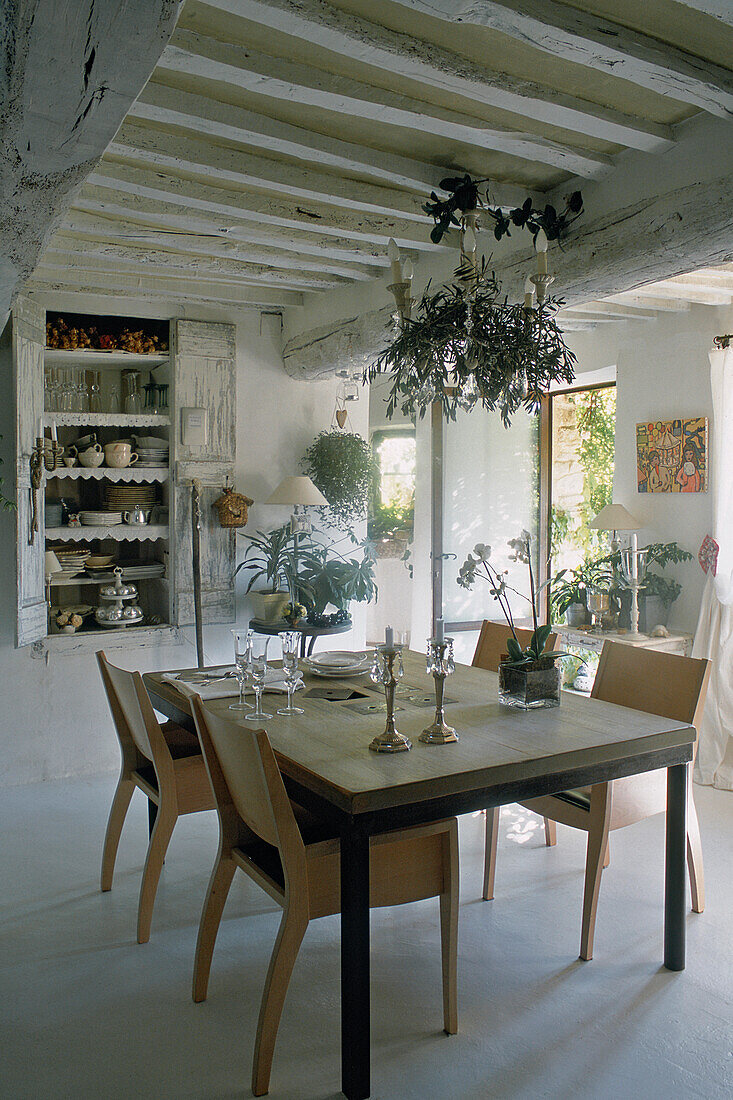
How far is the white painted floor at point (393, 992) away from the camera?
2.16 m

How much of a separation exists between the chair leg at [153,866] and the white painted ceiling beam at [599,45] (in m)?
2.41

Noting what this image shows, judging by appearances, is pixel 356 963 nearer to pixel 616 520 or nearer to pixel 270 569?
pixel 270 569

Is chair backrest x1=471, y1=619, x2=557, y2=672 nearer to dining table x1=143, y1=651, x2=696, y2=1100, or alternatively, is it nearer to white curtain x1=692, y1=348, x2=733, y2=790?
dining table x1=143, y1=651, x2=696, y2=1100

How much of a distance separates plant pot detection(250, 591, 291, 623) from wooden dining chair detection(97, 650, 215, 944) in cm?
149

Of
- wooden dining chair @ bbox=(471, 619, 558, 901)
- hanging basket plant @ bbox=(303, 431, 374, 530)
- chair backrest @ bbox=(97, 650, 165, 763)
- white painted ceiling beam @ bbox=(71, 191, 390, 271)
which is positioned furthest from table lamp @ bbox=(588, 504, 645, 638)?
chair backrest @ bbox=(97, 650, 165, 763)

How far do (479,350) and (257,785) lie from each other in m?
1.37

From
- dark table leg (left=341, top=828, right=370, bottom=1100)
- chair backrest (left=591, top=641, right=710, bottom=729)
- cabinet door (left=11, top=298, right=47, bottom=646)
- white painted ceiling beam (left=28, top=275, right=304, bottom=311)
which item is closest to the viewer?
dark table leg (left=341, top=828, right=370, bottom=1100)

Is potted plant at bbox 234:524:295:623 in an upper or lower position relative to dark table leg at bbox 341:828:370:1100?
upper

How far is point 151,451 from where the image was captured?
479 cm

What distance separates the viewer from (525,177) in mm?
3002

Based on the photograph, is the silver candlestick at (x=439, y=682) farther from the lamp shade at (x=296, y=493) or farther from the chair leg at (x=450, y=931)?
the lamp shade at (x=296, y=493)

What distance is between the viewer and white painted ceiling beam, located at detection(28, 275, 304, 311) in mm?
4293

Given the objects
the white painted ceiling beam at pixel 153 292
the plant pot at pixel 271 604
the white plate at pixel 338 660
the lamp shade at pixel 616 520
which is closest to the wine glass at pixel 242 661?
the white plate at pixel 338 660

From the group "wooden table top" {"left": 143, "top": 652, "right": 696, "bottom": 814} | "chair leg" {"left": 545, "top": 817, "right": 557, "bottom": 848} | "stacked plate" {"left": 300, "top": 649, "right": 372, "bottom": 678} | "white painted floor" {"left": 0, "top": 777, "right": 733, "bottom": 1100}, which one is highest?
"stacked plate" {"left": 300, "top": 649, "right": 372, "bottom": 678}
